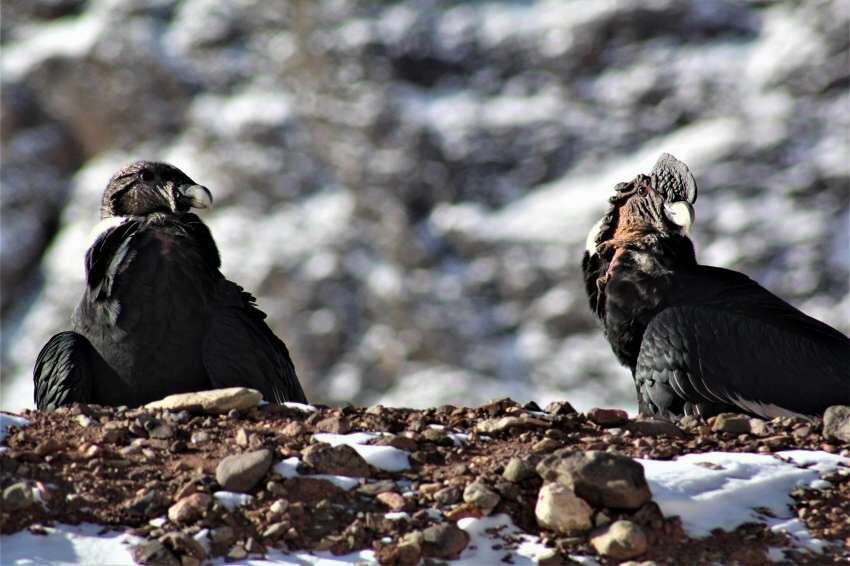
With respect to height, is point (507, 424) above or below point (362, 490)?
above

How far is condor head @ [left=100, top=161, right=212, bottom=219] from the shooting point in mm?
8547

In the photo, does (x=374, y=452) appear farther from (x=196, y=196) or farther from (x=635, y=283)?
(x=635, y=283)

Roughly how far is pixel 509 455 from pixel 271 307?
5771 centimetres

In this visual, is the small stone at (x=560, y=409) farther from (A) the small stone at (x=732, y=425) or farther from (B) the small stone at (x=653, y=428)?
(A) the small stone at (x=732, y=425)

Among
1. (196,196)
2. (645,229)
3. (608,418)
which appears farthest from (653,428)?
(196,196)

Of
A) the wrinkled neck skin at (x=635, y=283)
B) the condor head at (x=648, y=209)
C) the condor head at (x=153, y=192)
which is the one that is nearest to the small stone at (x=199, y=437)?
the condor head at (x=153, y=192)

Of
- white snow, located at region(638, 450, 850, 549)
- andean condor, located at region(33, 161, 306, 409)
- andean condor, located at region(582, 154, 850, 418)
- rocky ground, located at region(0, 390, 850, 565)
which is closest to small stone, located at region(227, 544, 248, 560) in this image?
rocky ground, located at region(0, 390, 850, 565)

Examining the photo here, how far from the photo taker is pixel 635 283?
8.69 metres

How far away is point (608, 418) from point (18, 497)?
265cm

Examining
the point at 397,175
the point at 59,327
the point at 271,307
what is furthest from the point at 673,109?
the point at 59,327

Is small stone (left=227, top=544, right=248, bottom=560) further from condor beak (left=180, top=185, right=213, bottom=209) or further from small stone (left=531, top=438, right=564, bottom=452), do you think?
condor beak (left=180, top=185, right=213, bottom=209)

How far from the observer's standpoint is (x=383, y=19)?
3098 inches

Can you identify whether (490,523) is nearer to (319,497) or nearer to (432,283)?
(319,497)

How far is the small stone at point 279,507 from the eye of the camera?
17.2ft
